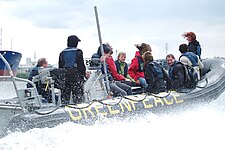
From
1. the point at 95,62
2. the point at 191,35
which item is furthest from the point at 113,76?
the point at 191,35

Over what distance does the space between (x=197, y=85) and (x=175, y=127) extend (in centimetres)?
181

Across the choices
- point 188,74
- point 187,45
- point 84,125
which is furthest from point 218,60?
point 84,125

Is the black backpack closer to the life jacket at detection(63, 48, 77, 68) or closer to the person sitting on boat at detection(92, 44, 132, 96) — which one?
the person sitting on boat at detection(92, 44, 132, 96)

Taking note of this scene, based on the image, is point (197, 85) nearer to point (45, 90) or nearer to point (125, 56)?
point (125, 56)

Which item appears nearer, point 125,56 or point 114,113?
point 114,113

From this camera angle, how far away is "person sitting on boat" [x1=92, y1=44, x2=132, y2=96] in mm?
6209

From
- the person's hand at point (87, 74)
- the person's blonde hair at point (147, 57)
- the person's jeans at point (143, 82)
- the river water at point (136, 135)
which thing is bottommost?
the river water at point (136, 135)

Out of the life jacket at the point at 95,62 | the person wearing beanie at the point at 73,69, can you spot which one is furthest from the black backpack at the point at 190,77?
the person wearing beanie at the point at 73,69

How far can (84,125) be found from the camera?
4.58m

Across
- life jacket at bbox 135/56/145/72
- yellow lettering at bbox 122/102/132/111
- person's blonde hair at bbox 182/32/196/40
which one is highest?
person's blonde hair at bbox 182/32/196/40

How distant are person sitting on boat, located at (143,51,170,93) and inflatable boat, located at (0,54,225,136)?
21 centimetres

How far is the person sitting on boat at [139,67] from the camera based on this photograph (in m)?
6.65

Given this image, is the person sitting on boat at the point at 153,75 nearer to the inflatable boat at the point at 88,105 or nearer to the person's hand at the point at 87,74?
the inflatable boat at the point at 88,105

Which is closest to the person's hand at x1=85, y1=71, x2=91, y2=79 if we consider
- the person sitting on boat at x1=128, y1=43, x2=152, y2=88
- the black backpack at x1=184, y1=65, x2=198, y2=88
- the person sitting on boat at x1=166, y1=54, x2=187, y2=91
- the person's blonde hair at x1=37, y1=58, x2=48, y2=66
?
the person's blonde hair at x1=37, y1=58, x2=48, y2=66
